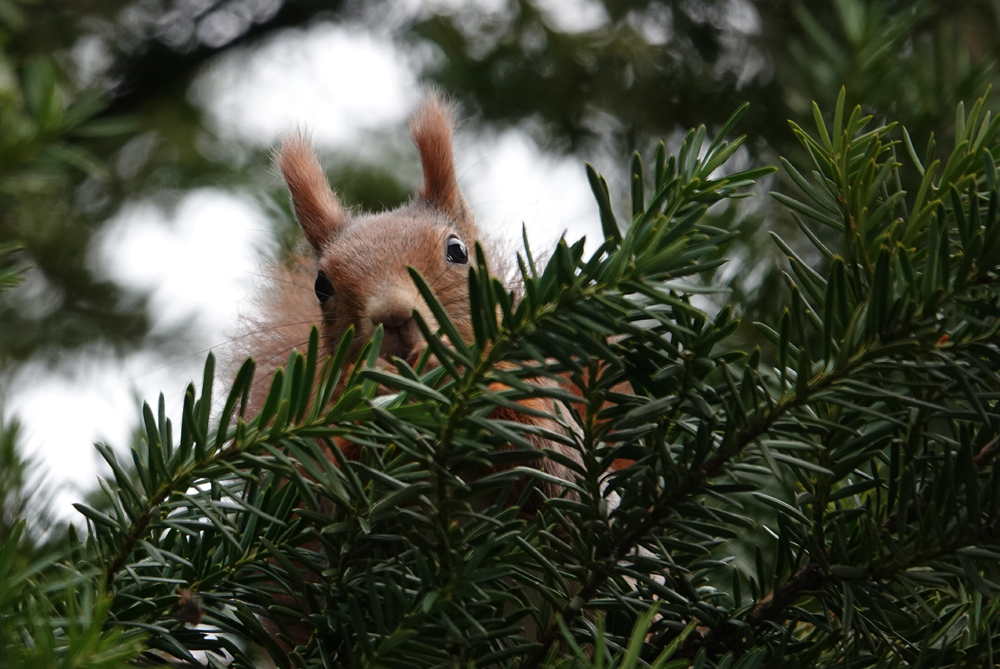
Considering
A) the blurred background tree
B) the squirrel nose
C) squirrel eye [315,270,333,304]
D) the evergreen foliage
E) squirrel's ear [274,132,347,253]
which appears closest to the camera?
the evergreen foliage

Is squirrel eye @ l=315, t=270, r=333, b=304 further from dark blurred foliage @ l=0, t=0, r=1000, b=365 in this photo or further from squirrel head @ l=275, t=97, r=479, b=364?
dark blurred foliage @ l=0, t=0, r=1000, b=365

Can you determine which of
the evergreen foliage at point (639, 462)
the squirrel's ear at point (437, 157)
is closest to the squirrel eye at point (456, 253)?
the squirrel's ear at point (437, 157)

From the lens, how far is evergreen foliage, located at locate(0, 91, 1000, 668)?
1.36ft

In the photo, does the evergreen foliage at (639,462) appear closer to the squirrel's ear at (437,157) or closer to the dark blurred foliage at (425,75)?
the dark blurred foliage at (425,75)

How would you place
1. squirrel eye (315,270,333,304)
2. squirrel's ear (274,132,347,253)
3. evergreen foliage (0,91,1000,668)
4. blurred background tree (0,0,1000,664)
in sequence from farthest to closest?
blurred background tree (0,0,1000,664)
squirrel's ear (274,132,347,253)
squirrel eye (315,270,333,304)
evergreen foliage (0,91,1000,668)

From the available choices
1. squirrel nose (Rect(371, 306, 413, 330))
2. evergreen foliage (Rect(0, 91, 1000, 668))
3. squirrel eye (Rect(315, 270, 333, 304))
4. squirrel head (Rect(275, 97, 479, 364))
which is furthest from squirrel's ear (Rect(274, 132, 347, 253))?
evergreen foliage (Rect(0, 91, 1000, 668))

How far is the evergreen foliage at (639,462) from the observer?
414 mm

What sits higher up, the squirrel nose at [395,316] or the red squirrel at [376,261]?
the red squirrel at [376,261]

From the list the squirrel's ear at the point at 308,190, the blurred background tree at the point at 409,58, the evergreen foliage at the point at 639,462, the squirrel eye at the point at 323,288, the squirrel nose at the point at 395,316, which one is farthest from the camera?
the blurred background tree at the point at 409,58

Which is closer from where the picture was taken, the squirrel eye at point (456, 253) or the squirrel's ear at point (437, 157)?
the squirrel eye at point (456, 253)

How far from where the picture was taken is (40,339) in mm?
1582

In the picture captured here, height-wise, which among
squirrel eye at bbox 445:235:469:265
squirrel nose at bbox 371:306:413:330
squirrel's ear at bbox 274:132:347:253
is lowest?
squirrel nose at bbox 371:306:413:330

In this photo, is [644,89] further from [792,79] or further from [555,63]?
[792,79]

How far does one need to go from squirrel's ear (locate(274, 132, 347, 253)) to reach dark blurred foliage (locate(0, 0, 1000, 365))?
0.20 m
